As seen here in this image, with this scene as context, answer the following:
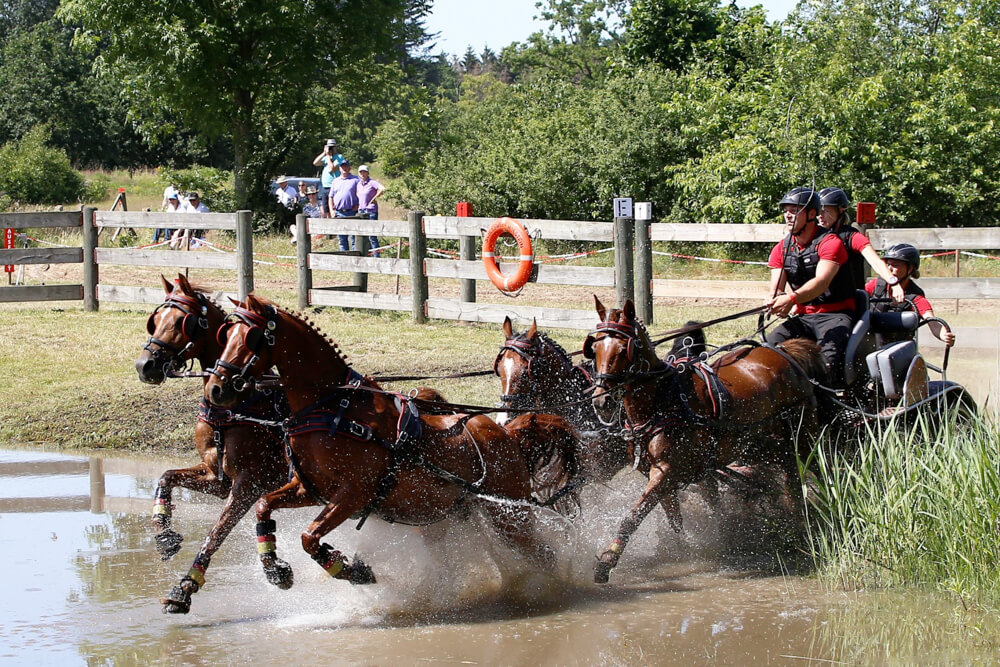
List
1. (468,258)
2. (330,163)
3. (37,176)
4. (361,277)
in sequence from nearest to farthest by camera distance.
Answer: (468,258), (361,277), (330,163), (37,176)

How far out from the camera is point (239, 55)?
30.5 m

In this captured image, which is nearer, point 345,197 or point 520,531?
point 520,531

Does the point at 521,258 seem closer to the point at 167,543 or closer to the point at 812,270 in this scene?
the point at 812,270

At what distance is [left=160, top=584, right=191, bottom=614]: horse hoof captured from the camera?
19.4 feet

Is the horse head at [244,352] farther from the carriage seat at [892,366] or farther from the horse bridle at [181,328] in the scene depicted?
the carriage seat at [892,366]

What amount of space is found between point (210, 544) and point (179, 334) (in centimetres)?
112

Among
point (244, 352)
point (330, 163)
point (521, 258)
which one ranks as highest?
point (330, 163)

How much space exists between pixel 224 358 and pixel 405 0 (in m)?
29.8

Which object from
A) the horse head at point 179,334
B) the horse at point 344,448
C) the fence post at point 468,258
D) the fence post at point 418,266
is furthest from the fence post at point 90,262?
the horse at point 344,448

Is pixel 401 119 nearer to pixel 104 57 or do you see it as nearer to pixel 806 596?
pixel 104 57

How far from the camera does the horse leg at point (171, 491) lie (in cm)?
653

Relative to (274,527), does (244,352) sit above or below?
above

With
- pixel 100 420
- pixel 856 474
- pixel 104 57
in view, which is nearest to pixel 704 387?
pixel 856 474

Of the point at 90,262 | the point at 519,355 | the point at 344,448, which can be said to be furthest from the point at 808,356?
the point at 90,262
